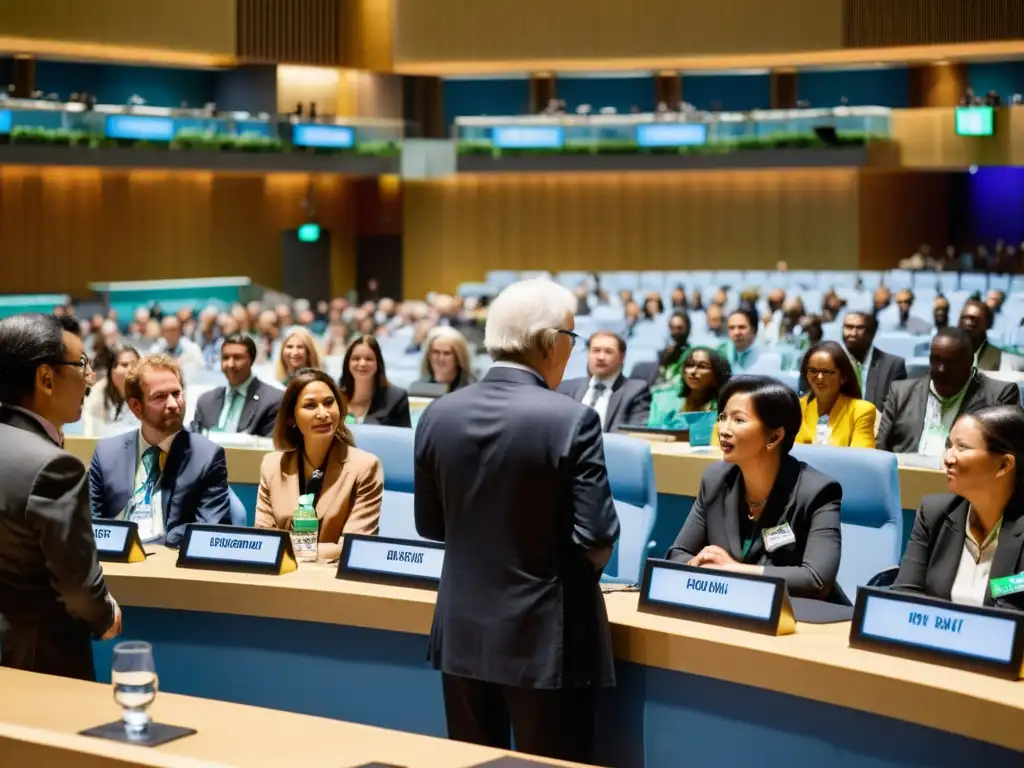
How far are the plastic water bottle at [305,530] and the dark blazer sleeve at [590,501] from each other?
56.0 inches

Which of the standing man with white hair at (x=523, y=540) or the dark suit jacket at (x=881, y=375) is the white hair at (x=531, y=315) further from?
the dark suit jacket at (x=881, y=375)

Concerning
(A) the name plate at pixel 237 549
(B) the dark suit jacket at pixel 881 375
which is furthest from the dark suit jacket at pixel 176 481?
(B) the dark suit jacket at pixel 881 375

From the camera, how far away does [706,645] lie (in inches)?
114

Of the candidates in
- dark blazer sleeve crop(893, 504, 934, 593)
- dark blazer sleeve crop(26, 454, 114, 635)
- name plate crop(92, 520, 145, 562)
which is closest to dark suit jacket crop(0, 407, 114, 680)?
dark blazer sleeve crop(26, 454, 114, 635)

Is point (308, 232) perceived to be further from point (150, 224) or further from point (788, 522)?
point (788, 522)

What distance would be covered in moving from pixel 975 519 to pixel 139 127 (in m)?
20.6

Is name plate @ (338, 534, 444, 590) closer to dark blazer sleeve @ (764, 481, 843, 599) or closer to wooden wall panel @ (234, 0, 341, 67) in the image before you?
dark blazer sleeve @ (764, 481, 843, 599)

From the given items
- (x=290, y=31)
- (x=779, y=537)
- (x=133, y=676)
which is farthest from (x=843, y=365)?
(x=290, y=31)

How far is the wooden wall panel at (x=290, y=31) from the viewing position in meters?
25.5

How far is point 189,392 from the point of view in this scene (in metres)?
8.04

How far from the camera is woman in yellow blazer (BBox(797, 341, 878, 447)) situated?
19.2ft

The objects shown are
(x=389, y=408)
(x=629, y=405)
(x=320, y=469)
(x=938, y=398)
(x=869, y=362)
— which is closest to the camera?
(x=320, y=469)

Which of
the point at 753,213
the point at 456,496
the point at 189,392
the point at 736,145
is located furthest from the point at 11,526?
the point at 753,213

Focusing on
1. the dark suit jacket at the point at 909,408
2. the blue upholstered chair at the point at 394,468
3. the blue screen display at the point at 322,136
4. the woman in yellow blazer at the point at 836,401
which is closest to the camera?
the blue upholstered chair at the point at 394,468
